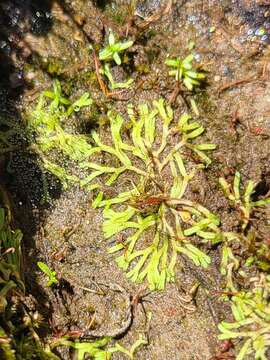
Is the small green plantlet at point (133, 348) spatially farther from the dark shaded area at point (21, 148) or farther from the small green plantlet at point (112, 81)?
the small green plantlet at point (112, 81)

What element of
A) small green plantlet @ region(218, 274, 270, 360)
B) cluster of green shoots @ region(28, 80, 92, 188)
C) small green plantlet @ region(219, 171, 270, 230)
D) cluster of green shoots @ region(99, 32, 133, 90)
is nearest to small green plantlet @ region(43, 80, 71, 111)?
cluster of green shoots @ region(28, 80, 92, 188)

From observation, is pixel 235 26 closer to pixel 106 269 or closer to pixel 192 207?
pixel 192 207

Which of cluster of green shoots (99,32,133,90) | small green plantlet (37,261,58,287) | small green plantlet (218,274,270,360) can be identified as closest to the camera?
small green plantlet (218,274,270,360)

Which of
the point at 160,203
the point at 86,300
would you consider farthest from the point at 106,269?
the point at 160,203

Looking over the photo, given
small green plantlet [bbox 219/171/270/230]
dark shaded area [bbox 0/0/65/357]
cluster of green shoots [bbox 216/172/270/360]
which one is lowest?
cluster of green shoots [bbox 216/172/270/360]

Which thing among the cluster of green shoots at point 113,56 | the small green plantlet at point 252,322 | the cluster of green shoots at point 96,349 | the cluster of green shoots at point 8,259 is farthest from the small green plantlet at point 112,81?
the cluster of green shoots at point 96,349

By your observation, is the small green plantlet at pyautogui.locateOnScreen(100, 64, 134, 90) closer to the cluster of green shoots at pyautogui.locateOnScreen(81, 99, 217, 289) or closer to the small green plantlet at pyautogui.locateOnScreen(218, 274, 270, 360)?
the cluster of green shoots at pyautogui.locateOnScreen(81, 99, 217, 289)

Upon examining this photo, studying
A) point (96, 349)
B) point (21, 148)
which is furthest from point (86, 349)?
point (21, 148)

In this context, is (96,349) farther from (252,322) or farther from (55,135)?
(55,135)
